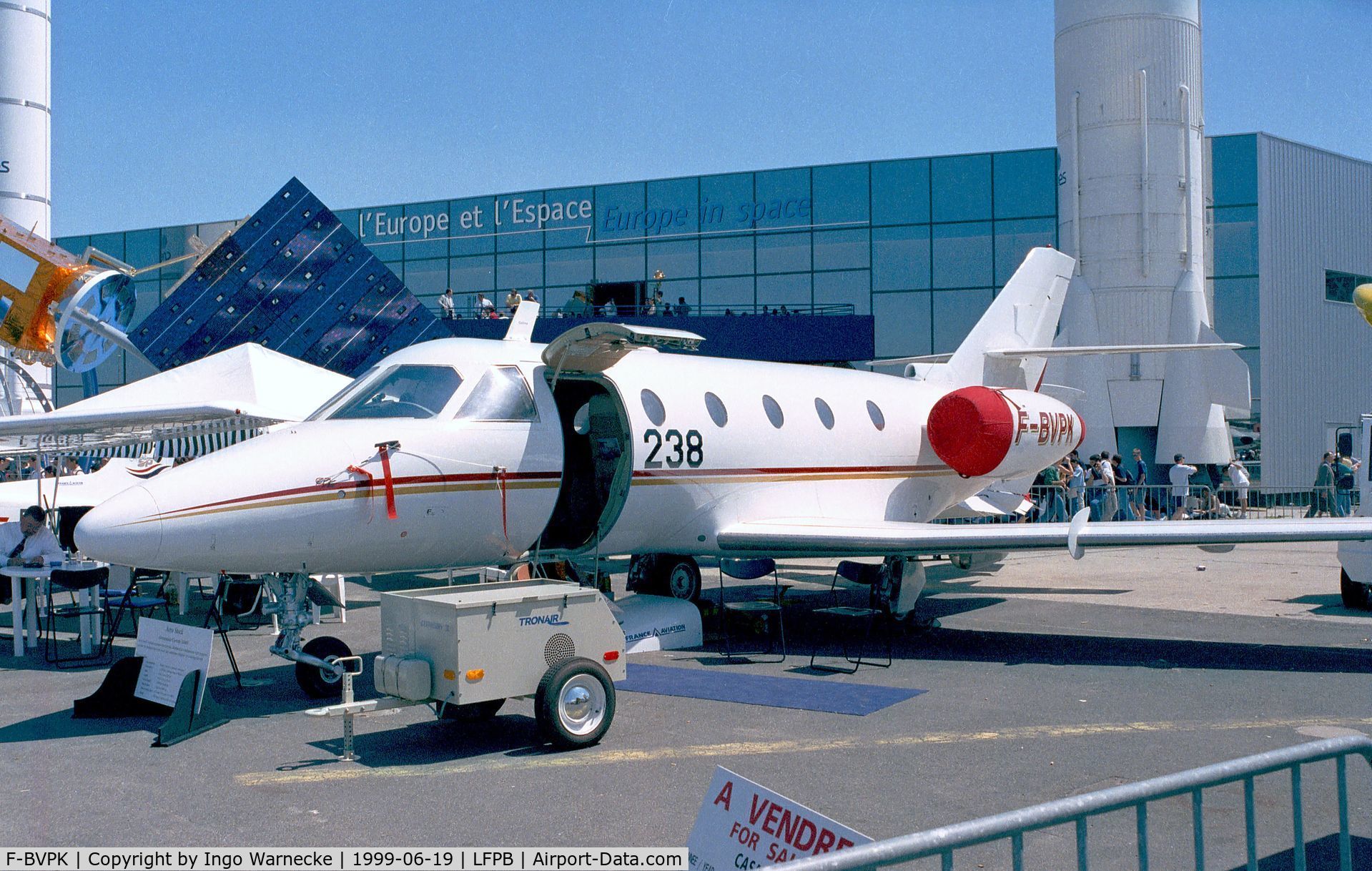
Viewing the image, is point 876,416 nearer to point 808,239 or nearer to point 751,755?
point 751,755

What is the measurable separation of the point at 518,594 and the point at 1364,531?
300 inches

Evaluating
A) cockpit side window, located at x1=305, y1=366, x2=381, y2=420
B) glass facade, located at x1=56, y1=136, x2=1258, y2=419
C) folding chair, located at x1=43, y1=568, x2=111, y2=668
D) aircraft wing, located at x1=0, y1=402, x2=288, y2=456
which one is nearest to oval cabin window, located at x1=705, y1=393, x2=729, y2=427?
cockpit side window, located at x1=305, y1=366, x2=381, y2=420

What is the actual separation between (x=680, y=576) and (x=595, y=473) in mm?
2780

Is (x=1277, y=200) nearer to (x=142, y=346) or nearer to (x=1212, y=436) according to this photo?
(x=1212, y=436)

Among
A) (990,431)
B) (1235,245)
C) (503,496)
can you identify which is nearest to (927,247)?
(1235,245)

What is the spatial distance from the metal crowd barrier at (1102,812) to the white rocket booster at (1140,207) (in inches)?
1089

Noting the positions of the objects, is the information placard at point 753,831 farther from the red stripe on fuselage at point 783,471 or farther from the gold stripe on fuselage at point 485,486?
the red stripe on fuselage at point 783,471

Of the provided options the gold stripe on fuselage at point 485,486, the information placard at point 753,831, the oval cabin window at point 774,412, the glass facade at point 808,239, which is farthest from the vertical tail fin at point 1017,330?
the glass facade at point 808,239

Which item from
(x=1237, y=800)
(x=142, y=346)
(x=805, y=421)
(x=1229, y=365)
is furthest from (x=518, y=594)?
(x=1229, y=365)

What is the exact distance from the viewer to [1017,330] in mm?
17797

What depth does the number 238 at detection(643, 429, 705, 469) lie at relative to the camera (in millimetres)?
11492

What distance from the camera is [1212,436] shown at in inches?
1226

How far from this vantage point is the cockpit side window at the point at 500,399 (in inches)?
400

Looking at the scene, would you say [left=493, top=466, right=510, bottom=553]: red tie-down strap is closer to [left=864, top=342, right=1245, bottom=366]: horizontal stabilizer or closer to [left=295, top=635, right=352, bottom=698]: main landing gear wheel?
[left=295, top=635, right=352, bottom=698]: main landing gear wheel
